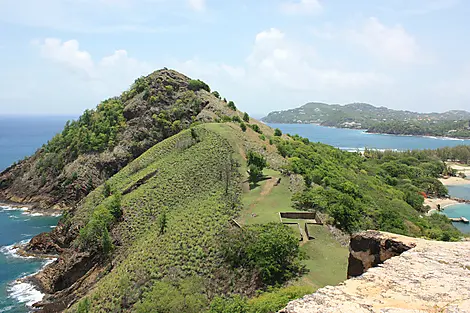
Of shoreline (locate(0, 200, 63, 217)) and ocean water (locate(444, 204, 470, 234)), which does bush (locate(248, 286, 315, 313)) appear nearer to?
shoreline (locate(0, 200, 63, 217))

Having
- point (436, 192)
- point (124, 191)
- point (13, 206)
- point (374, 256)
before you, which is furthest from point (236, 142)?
point (436, 192)

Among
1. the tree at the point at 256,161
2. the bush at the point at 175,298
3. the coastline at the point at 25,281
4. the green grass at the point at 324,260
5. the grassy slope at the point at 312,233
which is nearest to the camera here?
the bush at the point at 175,298

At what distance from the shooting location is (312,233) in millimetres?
35656

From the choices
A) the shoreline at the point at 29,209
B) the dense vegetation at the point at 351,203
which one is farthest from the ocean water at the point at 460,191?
the shoreline at the point at 29,209

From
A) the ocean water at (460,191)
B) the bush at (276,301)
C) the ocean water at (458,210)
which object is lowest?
the ocean water at (458,210)

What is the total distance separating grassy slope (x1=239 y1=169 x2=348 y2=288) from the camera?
28859 millimetres

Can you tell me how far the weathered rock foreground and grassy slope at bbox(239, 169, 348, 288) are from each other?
17.5 metres

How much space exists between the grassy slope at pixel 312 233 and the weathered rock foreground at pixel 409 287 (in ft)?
57.3

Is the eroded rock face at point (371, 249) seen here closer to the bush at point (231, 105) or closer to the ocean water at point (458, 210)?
the bush at point (231, 105)

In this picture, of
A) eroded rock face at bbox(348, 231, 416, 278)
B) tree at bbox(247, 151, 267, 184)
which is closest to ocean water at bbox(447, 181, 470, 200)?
tree at bbox(247, 151, 267, 184)

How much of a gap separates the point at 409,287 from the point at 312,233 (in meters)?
27.0

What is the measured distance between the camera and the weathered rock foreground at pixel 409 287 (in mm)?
8242

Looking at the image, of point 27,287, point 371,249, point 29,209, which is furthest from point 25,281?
point 371,249

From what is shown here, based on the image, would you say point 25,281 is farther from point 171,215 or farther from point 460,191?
point 460,191
